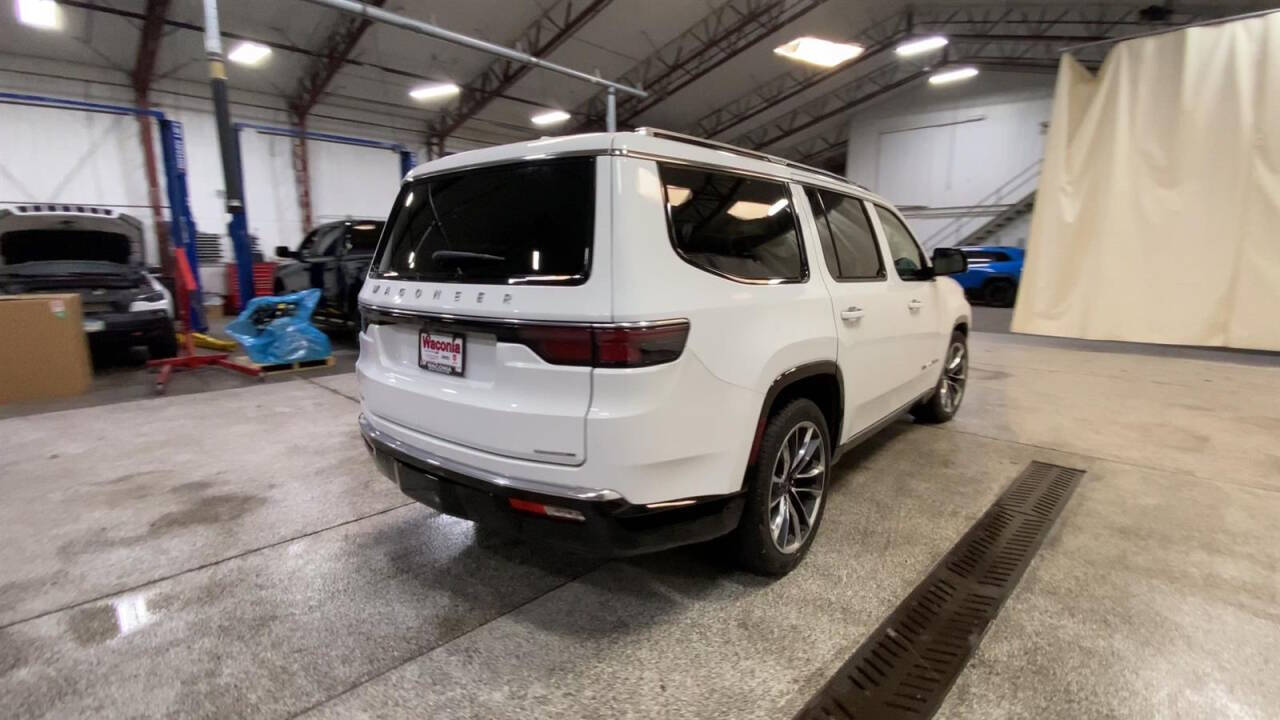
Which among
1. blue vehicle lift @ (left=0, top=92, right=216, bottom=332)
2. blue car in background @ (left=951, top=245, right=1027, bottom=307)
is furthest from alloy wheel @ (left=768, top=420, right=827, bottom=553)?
blue car in background @ (left=951, top=245, right=1027, bottom=307)

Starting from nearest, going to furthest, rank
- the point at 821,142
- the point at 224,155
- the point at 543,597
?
the point at 543,597 < the point at 224,155 < the point at 821,142

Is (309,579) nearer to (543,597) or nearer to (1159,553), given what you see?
(543,597)

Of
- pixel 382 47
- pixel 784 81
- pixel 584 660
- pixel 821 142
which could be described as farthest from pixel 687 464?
pixel 821 142

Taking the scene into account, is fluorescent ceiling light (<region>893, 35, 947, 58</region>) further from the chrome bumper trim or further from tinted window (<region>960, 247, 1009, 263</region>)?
the chrome bumper trim

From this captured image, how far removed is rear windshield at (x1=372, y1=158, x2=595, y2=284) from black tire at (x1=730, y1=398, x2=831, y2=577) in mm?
985

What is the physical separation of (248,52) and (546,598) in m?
13.6

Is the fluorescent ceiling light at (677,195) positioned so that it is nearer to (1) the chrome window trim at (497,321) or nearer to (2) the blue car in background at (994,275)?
(1) the chrome window trim at (497,321)

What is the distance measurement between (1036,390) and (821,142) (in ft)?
67.8

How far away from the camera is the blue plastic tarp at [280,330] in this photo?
6.29 meters

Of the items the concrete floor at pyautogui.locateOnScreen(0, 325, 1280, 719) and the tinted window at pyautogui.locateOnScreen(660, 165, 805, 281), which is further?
the tinted window at pyautogui.locateOnScreen(660, 165, 805, 281)

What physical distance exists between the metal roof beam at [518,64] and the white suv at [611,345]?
12021 mm

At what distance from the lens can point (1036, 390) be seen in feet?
19.5

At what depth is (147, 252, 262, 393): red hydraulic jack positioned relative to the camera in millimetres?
6149

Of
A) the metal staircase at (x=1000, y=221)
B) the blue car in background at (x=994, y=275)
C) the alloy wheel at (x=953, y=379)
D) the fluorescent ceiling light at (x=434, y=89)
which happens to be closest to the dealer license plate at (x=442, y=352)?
the alloy wheel at (x=953, y=379)
